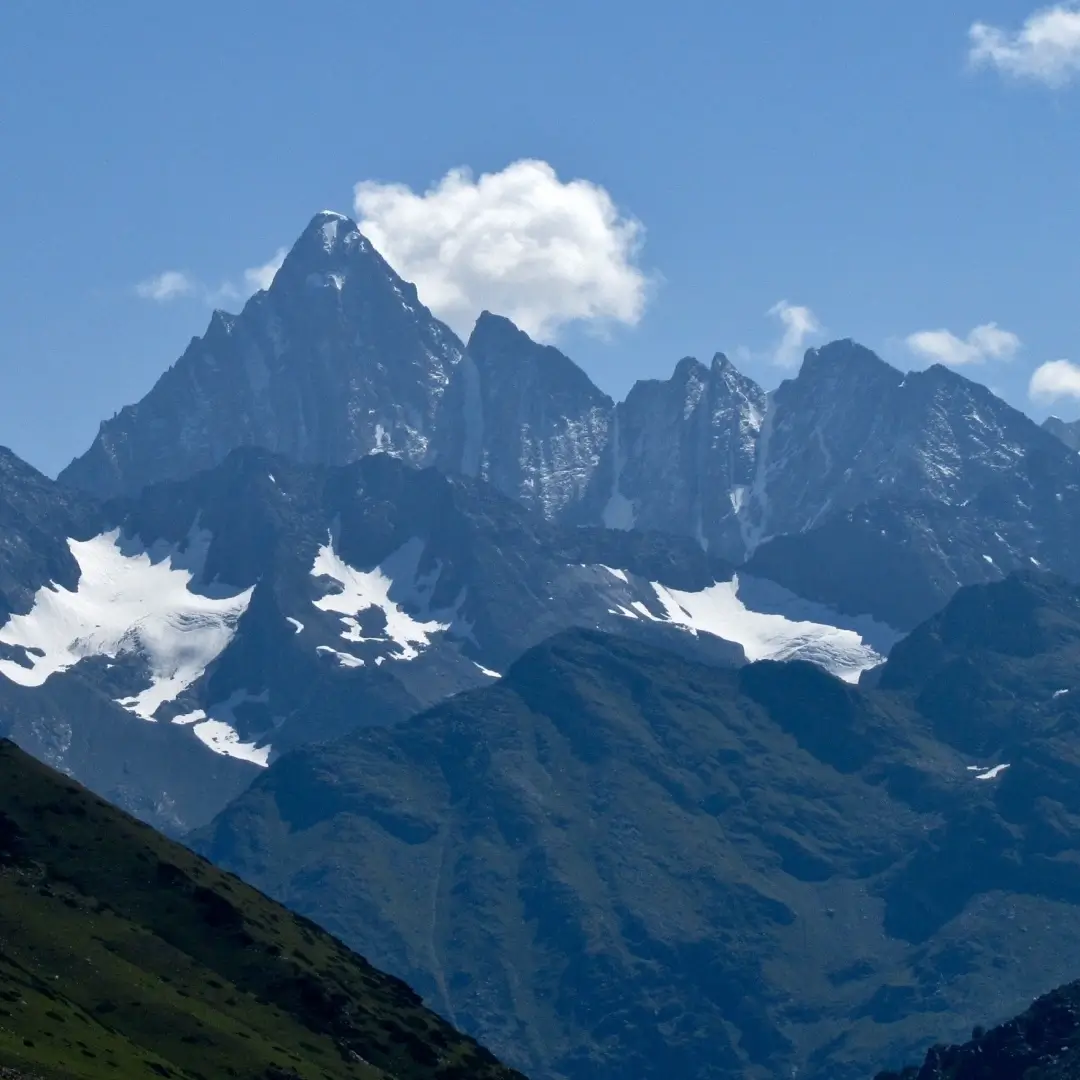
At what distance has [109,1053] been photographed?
19800 centimetres

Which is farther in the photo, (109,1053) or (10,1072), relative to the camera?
(109,1053)

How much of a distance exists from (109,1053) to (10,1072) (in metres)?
25.8

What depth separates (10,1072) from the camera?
566 ft
